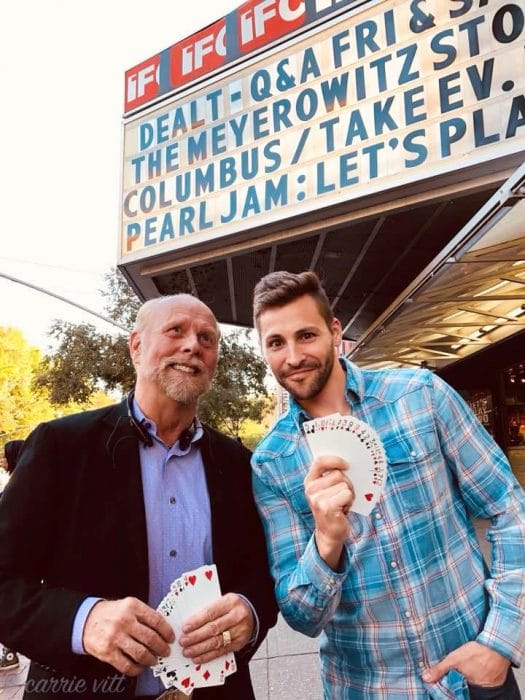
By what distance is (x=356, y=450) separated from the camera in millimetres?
1454

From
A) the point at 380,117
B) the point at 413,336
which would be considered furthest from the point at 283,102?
the point at 413,336

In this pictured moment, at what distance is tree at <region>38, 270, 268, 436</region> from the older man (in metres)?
14.8

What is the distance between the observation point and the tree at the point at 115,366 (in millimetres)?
16750

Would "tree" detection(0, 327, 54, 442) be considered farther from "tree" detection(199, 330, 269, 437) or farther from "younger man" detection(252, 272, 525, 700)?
"younger man" detection(252, 272, 525, 700)

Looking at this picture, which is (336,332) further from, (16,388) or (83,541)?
(16,388)

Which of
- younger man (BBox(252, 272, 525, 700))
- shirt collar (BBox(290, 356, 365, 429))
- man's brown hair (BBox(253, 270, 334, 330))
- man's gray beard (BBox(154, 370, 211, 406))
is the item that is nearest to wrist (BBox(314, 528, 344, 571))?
younger man (BBox(252, 272, 525, 700))

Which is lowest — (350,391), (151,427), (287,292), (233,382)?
(151,427)

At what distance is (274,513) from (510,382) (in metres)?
10.8

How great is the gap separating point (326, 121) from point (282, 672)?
621 centimetres

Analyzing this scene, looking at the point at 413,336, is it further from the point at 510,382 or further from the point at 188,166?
the point at 188,166

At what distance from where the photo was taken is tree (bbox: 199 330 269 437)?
57.8 feet

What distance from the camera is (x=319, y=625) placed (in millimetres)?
1466

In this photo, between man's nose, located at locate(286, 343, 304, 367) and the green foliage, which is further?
the green foliage

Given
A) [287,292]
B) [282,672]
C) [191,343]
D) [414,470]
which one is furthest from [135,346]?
[282,672]
